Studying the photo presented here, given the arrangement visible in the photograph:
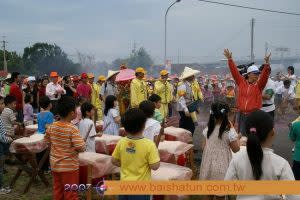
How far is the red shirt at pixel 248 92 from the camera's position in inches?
276

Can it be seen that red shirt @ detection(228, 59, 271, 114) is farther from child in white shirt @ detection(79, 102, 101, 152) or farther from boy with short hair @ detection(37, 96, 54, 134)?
boy with short hair @ detection(37, 96, 54, 134)

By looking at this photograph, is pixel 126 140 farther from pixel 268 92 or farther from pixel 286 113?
pixel 286 113

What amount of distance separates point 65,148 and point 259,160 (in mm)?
2842

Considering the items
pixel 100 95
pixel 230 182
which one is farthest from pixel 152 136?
pixel 100 95

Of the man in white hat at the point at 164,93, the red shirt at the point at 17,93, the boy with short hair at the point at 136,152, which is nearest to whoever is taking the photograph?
the boy with short hair at the point at 136,152

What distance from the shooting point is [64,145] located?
508 centimetres

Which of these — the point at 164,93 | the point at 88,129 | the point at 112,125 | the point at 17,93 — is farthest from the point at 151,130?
the point at 17,93

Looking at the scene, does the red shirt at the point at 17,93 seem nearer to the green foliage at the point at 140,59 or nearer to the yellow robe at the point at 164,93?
the yellow robe at the point at 164,93

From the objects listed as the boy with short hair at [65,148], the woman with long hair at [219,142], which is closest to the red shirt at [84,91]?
the boy with short hair at [65,148]

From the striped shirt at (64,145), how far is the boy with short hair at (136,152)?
111cm

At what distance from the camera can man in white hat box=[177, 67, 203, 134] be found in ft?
32.2

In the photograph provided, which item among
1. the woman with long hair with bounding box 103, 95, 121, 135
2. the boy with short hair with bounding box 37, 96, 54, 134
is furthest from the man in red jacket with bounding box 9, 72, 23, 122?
the woman with long hair with bounding box 103, 95, 121, 135

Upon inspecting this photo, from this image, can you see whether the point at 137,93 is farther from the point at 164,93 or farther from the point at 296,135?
the point at 296,135

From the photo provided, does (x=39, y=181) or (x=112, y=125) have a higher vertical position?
(x=112, y=125)
